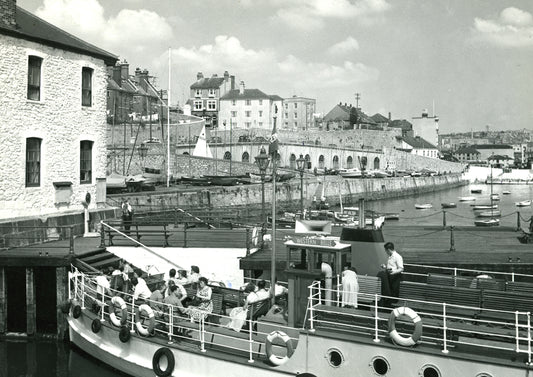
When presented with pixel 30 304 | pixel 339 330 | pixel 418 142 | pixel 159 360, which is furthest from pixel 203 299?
pixel 418 142

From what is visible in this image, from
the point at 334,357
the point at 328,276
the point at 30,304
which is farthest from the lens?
the point at 30,304

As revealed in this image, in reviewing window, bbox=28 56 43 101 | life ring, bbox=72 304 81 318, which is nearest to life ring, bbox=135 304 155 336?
life ring, bbox=72 304 81 318

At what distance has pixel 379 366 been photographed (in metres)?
11.5

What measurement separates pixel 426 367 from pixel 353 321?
5.55 ft

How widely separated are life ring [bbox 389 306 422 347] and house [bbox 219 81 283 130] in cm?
13153

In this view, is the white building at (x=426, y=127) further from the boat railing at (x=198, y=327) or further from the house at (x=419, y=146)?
the boat railing at (x=198, y=327)

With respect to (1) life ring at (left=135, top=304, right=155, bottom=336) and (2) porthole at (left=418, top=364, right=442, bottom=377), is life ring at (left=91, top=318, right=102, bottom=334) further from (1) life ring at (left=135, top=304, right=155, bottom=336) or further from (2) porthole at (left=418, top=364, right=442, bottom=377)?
(2) porthole at (left=418, top=364, right=442, bottom=377)

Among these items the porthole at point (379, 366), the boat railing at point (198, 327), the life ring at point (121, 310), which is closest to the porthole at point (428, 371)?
the porthole at point (379, 366)

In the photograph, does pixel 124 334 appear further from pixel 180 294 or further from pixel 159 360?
pixel 180 294

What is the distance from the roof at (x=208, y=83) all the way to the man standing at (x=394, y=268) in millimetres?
134558

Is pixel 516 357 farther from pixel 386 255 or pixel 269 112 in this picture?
pixel 269 112

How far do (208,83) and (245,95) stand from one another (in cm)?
982

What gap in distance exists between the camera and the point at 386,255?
14969mm

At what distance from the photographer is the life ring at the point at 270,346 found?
12.1 m
